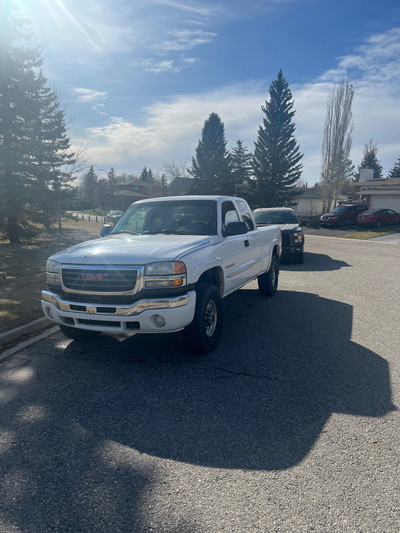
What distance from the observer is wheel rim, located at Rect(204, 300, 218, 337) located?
4758 millimetres

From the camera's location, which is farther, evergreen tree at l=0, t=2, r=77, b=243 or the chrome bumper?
evergreen tree at l=0, t=2, r=77, b=243

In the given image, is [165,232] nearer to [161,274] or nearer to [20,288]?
[161,274]

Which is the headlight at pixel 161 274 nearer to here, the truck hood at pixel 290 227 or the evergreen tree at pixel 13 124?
→ the truck hood at pixel 290 227

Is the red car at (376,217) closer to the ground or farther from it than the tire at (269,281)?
closer to the ground

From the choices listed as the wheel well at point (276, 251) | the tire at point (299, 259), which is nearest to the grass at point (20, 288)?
the wheel well at point (276, 251)

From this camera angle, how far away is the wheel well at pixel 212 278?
4941 millimetres

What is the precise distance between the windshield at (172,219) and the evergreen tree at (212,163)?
4419cm

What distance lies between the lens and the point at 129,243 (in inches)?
189

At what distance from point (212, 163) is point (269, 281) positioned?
4594 cm

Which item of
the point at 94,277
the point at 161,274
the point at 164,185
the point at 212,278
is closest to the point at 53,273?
the point at 94,277

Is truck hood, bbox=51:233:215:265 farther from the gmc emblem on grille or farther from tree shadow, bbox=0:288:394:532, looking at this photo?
tree shadow, bbox=0:288:394:532

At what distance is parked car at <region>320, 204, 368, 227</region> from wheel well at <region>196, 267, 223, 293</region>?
2966cm

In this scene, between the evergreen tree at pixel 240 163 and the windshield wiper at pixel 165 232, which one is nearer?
the windshield wiper at pixel 165 232

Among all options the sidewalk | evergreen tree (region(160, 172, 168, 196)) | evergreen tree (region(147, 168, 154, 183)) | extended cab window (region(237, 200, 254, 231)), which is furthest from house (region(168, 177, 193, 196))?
extended cab window (region(237, 200, 254, 231))
